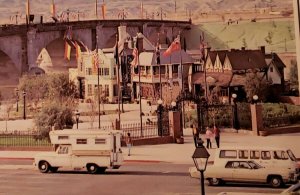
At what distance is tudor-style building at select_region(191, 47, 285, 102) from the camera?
56.2 metres

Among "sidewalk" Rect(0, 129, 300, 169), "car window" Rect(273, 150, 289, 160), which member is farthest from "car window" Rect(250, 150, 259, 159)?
"sidewalk" Rect(0, 129, 300, 169)

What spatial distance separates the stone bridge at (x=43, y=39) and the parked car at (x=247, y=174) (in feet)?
199

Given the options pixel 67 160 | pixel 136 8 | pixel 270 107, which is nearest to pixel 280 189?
pixel 67 160

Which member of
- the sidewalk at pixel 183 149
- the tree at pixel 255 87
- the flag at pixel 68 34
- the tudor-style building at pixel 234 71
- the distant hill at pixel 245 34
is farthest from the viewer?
the distant hill at pixel 245 34

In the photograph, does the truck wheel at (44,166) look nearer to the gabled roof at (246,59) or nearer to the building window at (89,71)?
the gabled roof at (246,59)

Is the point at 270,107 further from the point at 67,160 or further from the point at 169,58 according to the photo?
the point at 67,160

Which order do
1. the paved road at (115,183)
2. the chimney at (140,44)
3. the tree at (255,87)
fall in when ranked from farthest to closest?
the chimney at (140,44) → the tree at (255,87) → the paved road at (115,183)

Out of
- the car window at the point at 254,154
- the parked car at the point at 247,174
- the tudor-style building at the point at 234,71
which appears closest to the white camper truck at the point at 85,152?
the parked car at the point at 247,174

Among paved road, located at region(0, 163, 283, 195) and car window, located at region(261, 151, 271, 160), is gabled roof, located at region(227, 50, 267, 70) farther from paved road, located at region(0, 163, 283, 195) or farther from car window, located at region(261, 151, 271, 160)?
car window, located at region(261, 151, 271, 160)

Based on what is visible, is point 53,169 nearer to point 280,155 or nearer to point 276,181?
point 276,181

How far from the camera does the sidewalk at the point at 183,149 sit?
30375 mm

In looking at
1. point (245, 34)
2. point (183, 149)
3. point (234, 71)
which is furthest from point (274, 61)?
point (245, 34)

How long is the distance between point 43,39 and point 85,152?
60.2 meters

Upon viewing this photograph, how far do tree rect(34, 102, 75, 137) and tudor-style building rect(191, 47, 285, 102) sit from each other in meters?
20.3
